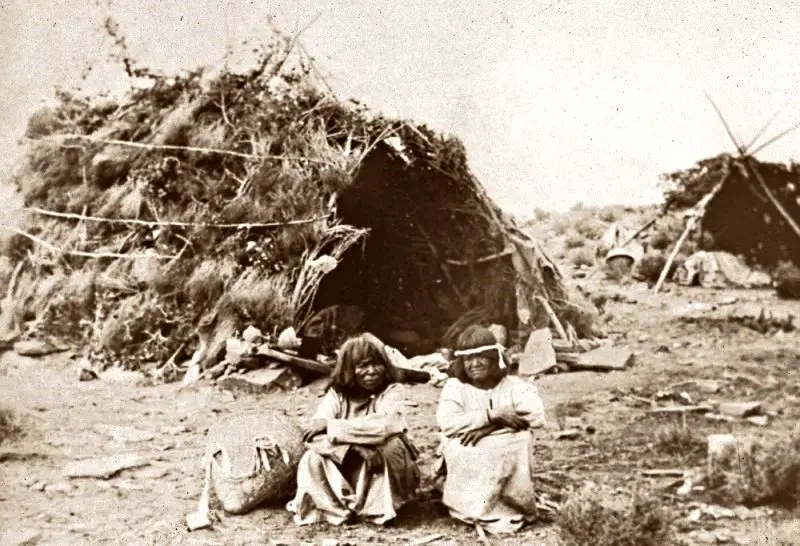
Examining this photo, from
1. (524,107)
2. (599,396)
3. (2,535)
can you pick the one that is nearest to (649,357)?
(599,396)

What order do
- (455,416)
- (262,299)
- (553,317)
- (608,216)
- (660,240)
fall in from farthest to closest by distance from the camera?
(608,216), (660,240), (553,317), (262,299), (455,416)

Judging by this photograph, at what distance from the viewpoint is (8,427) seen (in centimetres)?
507

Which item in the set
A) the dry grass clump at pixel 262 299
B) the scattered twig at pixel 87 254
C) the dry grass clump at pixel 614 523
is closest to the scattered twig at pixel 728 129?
the dry grass clump at pixel 614 523

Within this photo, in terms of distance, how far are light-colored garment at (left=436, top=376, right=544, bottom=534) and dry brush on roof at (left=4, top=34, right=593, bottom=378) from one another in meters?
2.72

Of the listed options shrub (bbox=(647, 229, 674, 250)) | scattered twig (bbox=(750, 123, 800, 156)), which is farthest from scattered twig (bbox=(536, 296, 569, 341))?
shrub (bbox=(647, 229, 674, 250))

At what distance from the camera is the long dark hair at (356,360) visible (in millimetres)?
4047

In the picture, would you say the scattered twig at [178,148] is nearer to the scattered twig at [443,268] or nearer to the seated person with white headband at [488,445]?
the scattered twig at [443,268]

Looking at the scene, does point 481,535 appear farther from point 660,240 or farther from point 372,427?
point 660,240

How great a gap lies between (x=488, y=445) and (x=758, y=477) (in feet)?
4.50

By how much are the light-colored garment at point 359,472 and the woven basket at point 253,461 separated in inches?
7.7

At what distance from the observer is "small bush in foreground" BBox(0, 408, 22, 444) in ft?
16.5

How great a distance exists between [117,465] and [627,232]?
792 cm

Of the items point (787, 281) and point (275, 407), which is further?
point (787, 281)

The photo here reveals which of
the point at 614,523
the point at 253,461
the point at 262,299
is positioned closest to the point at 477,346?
the point at 614,523
